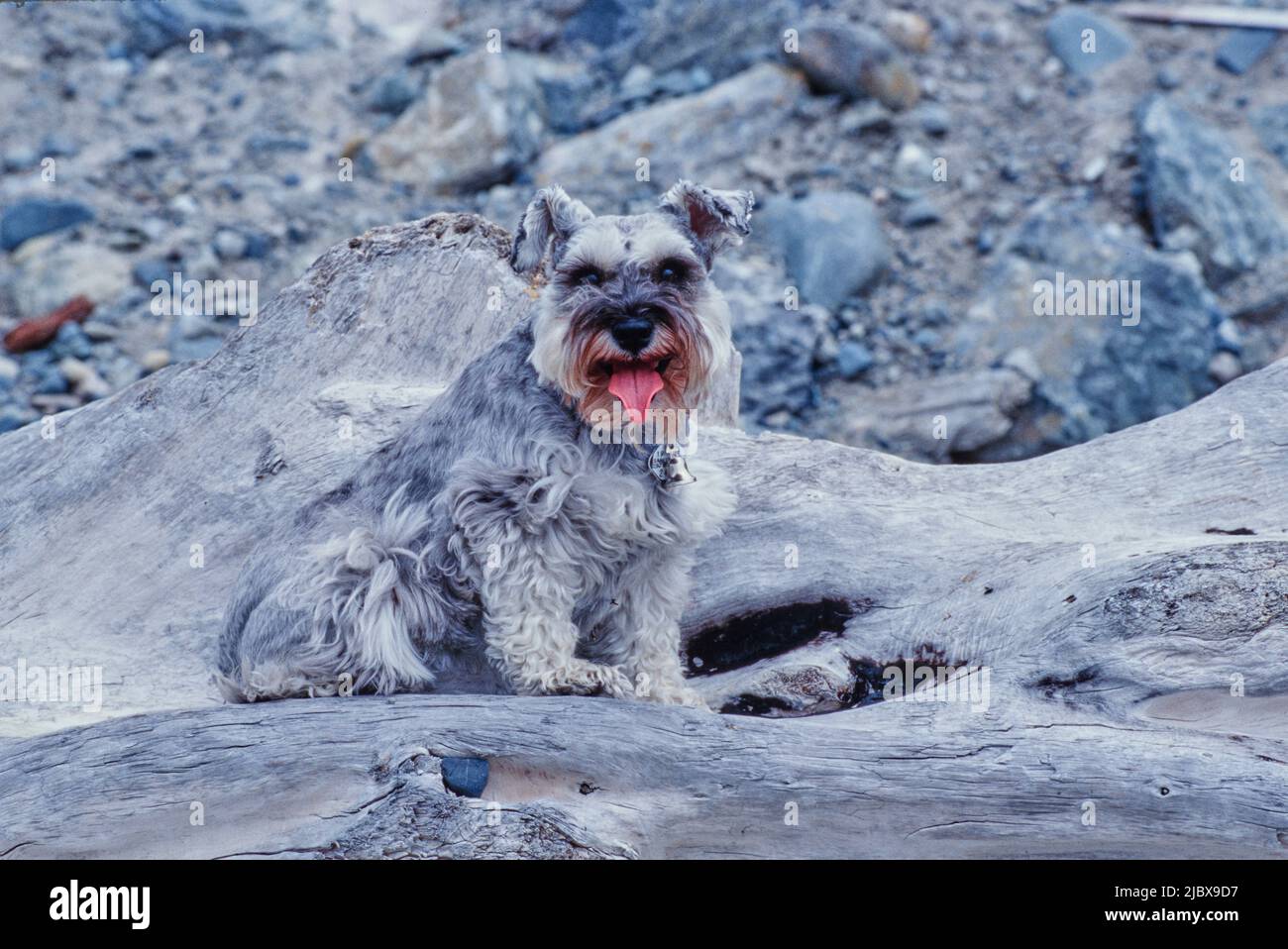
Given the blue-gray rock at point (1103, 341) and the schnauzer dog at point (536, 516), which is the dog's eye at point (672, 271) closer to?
the schnauzer dog at point (536, 516)

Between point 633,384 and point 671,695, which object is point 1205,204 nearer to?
point 671,695

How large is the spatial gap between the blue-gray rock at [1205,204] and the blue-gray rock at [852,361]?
158 inches

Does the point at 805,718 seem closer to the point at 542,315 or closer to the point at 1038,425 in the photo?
the point at 542,315

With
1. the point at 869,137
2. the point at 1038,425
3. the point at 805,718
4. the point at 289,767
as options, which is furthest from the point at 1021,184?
the point at 289,767

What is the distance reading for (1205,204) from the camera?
16.9 metres

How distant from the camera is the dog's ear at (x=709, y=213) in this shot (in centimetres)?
678

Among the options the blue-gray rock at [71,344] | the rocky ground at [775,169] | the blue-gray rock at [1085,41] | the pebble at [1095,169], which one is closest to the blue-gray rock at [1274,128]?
the rocky ground at [775,169]

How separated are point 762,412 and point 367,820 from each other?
10.6m

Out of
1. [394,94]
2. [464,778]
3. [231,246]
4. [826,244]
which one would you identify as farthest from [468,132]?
[464,778]

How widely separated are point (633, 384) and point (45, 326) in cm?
1271

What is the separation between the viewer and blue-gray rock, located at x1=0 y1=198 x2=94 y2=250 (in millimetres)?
17891

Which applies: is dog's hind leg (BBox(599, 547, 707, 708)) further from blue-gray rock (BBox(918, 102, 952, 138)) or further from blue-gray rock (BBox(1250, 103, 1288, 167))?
blue-gray rock (BBox(1250, 103, 1288, 167))

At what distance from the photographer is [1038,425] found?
15.7 m


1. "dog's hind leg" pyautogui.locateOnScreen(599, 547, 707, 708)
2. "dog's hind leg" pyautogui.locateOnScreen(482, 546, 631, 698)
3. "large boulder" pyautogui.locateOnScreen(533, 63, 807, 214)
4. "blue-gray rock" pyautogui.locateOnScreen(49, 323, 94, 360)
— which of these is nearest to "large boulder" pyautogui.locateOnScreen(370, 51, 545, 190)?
"large boulder" pyautogui.locateOnScreen(533, 63, 807, 214)
